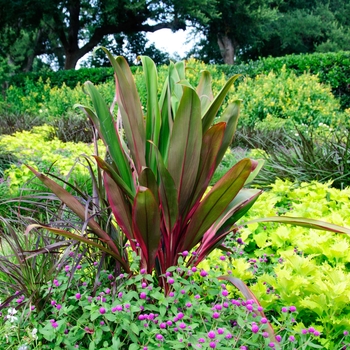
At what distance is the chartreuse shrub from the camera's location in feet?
5.39

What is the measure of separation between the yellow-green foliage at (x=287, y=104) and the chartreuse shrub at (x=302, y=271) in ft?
19.4

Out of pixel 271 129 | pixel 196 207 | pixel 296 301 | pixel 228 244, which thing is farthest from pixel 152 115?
pixel 271 129

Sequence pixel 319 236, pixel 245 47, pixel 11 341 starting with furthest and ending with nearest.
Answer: pixel 245 47
pixel 319 236
pixel 11 341

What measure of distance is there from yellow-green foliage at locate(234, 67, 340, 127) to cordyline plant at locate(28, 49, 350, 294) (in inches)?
257

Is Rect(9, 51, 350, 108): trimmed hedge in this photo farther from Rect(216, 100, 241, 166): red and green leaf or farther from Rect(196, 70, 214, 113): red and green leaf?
Rect(216, 100, 241, 166): red and green leaf

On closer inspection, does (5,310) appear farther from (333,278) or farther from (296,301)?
(333,278)

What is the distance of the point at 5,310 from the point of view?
194cm

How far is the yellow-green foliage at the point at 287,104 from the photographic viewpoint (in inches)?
344

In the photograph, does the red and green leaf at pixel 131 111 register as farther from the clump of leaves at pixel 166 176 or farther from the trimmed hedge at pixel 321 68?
the trimmed hedge at pixel 321 68

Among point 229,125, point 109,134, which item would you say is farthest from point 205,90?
point 109,134

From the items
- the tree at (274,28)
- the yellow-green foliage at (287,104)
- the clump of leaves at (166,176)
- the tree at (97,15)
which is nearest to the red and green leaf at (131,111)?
the clump of leaves at (166,176)

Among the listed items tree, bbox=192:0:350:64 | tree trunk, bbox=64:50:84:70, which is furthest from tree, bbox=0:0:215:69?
tree, bbox=192:0:350:64

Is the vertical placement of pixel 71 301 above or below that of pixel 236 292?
above

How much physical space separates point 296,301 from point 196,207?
0.60 metres
